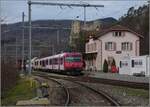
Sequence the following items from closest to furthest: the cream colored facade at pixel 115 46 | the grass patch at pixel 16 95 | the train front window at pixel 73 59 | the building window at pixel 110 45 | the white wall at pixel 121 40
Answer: the grass patch at pixel 16 95 → the train front window at pixel 73 59 → the cream colored facade at pixel 115 46 → the white wall at pixel 121 40 → the building window at pixel 110 45

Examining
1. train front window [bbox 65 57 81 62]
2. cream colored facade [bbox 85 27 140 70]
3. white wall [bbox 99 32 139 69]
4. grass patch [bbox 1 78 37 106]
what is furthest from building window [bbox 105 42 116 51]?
grass patch [bbox 1 78 37 106]

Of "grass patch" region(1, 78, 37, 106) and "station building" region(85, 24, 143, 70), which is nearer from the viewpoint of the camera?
"grass patch" region(1, 78, 37, 106)

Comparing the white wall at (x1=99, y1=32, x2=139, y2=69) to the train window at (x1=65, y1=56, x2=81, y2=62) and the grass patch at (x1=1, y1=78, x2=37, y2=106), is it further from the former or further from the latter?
the grass patch at (x1=1, y1=78, x2=37, y2=106)

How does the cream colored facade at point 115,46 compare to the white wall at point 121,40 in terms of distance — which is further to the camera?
the white wall at point 121,40

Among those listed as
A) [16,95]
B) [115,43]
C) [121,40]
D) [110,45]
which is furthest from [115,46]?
[16,95]

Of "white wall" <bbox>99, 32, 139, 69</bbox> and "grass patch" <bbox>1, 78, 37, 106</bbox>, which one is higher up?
"white wall" <bbox>99, 32, 139, 69</bbox>

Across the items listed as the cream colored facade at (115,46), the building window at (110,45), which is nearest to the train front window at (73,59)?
the cream colored facade at (115,46)

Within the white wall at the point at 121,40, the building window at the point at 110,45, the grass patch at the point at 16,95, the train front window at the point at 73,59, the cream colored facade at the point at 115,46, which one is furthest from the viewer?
the building window at the point at 110,45

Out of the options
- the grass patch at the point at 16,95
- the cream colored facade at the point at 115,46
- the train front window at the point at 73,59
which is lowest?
the grass patch at the point at 16,95

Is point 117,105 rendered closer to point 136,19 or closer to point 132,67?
point 132,67

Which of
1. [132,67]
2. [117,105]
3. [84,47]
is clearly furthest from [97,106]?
[84,47]

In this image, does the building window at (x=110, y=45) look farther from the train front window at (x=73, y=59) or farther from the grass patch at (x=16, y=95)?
the grass patch at (x=16, y=95)

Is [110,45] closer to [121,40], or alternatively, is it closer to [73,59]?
[121,40]

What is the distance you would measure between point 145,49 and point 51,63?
30257 mm
